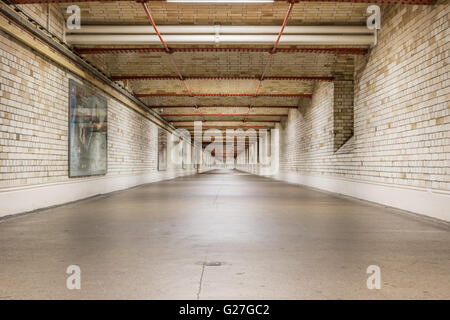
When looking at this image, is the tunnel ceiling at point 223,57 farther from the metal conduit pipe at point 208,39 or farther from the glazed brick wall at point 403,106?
the glazed brick wall at point 403,106

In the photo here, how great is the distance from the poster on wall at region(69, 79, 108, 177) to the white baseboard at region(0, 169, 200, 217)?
A: 0.38 m

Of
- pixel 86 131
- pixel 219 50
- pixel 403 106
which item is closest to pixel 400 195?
pixel 403 106

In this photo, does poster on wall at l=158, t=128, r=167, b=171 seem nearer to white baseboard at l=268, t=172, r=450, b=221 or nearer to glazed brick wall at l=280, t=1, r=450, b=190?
white baseboard at l=268, t=172, r=450, b=221

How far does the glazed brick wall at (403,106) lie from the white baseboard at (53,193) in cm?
893

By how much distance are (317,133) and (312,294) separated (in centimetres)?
1482

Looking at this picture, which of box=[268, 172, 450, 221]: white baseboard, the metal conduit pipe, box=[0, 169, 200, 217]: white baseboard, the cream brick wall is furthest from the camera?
the metal conduit pipe

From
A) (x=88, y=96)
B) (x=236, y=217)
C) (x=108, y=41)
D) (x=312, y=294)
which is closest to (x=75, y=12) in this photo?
(x=108, y=41)

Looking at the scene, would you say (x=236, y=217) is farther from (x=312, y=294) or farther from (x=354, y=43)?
(x=354, y=43)

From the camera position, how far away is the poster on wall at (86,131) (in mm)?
11453

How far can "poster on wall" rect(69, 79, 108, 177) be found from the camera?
37.6 ft

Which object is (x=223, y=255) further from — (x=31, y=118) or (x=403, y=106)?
(x=403, y=106)

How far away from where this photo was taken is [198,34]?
35.8ft

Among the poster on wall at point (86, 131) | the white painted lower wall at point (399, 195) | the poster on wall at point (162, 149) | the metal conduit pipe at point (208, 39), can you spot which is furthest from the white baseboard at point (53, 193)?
the white painted lower wall at point (399, 195)

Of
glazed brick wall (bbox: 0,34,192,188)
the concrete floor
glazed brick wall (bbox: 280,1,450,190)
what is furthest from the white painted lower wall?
glazed brick wall (bbox: 0,34,192,188)
